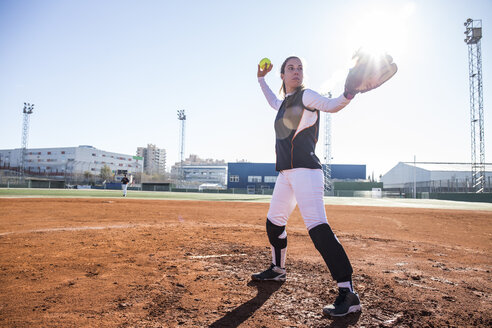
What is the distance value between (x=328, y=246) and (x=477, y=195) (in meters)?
36.8

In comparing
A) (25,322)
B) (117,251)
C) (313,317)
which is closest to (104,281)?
(25,322)

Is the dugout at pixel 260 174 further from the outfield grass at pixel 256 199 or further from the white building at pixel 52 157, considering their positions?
the white building at pixel 52 157

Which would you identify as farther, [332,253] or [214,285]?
[214,285]

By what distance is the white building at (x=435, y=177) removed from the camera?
39.0m

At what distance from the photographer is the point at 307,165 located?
251 cm

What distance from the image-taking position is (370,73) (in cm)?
215

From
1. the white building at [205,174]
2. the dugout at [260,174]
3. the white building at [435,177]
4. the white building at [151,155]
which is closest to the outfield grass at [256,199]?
the white building at [435,177]

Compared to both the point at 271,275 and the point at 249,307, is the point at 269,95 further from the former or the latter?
the point at 249,307

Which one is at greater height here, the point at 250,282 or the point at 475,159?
the point at 475,159

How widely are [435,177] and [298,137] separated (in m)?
54.4

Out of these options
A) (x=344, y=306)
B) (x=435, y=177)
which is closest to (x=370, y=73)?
(x=344, y=306)

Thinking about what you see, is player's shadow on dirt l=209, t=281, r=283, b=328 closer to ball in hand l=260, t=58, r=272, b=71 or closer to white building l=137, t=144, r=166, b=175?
ball in hand l=260, t=58, r=272, b=71

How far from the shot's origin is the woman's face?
2830mm

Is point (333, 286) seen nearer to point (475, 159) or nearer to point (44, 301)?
point (44, 301)
